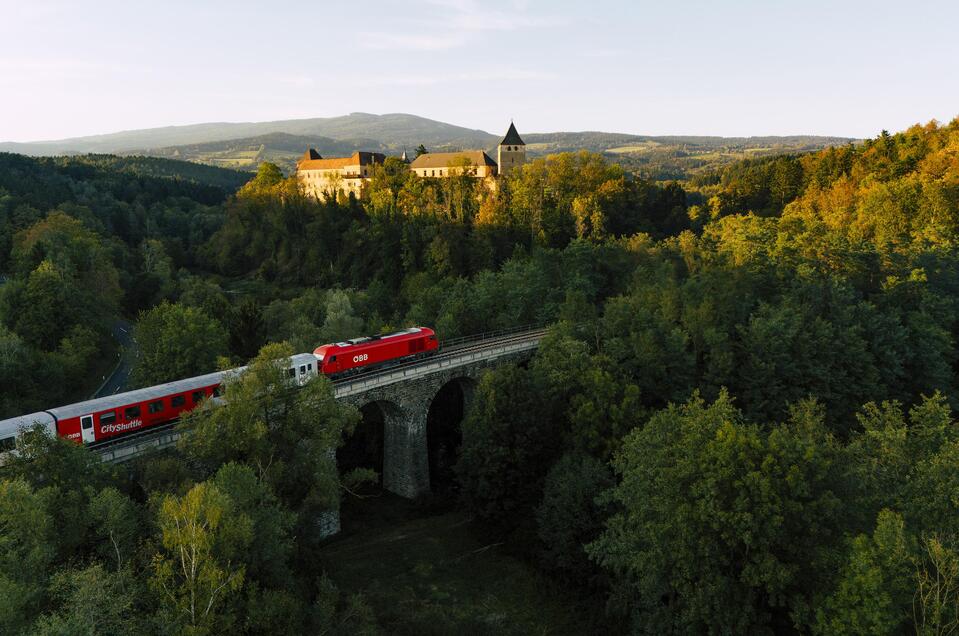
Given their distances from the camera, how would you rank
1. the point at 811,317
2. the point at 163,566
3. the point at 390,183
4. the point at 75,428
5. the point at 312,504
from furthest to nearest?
the point at 390,183
the point at 811,317
the point at 75,428
the point at 312,504
the point at 163,566

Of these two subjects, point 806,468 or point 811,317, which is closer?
point 806,468

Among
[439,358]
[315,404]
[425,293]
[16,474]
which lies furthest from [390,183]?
[16,474]

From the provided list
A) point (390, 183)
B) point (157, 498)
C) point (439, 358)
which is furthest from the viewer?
point (390, 183)

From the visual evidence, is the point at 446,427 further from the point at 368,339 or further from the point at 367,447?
the point at 368,339

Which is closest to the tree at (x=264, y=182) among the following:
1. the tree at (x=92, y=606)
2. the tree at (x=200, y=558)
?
the tree at (x=200, y=558)

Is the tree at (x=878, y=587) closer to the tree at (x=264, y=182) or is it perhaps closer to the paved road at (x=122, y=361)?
the paved road at (x=122, y=361)

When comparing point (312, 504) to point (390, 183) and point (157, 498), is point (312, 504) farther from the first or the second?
point (390, 183)

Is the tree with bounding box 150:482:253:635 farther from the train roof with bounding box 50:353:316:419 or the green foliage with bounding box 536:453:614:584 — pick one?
the green foliage with bounding box 536:453:614:584
